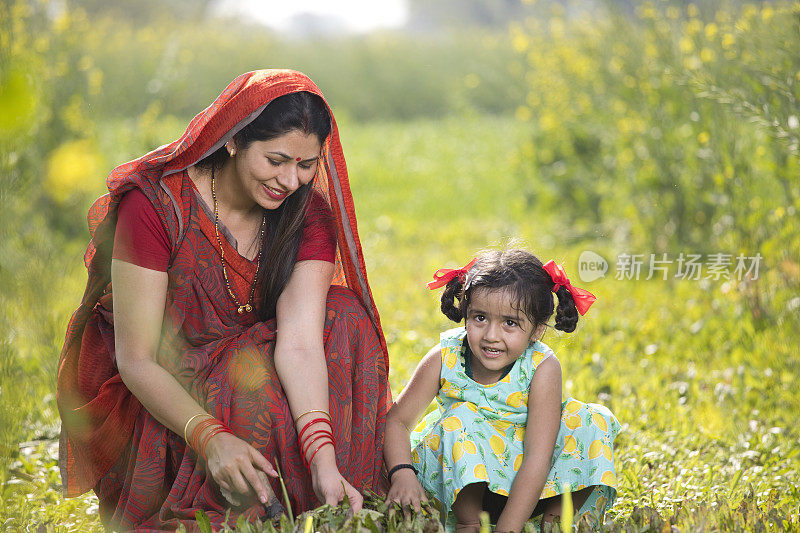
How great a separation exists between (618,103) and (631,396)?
108 inches

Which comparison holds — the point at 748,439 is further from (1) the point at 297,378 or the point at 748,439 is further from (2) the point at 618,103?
(2) the point at 618,103

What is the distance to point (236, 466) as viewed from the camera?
6.68 feet

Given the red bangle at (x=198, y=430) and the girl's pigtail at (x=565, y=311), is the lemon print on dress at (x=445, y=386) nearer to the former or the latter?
the girl's pigtail at (x=565, y=311)

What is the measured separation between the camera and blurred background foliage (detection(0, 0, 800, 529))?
2.16 metres

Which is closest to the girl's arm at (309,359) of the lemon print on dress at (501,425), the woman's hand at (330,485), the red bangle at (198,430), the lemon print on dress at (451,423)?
the woman's hand at (330,485)

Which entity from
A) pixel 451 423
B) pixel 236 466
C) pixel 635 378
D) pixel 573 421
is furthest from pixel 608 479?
pixel 635 378

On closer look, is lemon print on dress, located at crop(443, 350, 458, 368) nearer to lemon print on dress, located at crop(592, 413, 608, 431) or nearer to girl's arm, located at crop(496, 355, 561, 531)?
girl's arm, located at crop(496, 355, 561, 531)

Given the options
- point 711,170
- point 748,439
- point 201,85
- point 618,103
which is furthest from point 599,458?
point 201,85

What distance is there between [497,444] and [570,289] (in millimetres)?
476

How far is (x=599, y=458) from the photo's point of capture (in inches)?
88.7

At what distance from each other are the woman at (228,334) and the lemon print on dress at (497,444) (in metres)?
0.32

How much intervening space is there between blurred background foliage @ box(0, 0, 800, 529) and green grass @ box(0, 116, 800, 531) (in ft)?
0.05

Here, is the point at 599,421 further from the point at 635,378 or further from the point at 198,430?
the point at 635,378

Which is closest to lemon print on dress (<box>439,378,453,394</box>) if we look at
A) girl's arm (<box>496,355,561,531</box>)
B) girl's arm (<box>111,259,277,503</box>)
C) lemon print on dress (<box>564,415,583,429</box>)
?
girl's arm (<box>496,355,561,531</box>)
